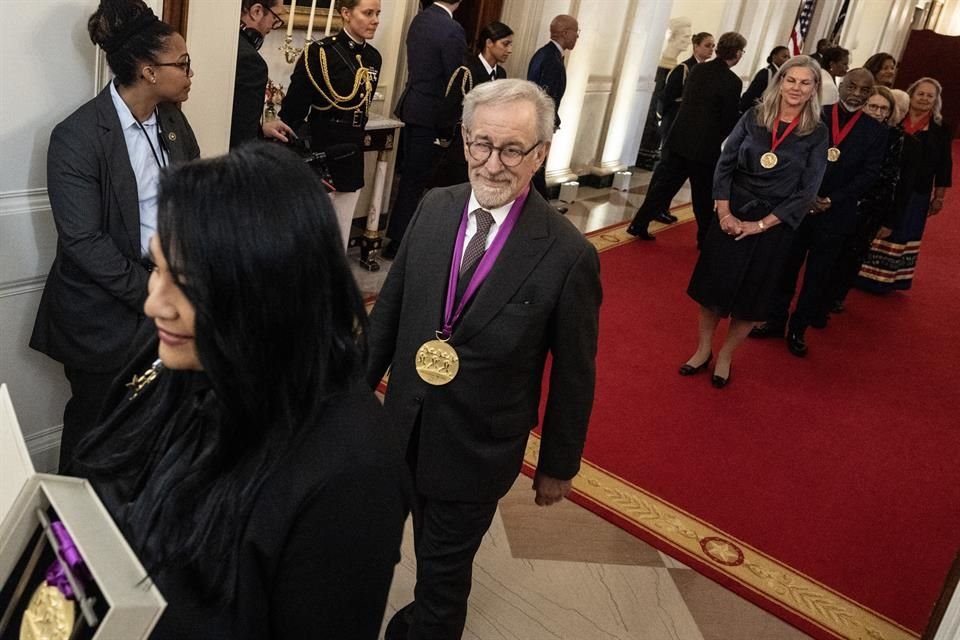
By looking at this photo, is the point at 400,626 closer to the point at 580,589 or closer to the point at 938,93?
the point at 580,589

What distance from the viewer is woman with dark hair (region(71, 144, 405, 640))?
3.50 ft

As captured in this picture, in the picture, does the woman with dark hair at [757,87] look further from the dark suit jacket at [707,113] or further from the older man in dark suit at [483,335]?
the older man in dark suit at [483,335]

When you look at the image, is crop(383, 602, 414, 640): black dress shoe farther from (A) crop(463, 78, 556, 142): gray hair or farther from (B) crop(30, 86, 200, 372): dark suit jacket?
(A) crop(463, 78, 556, 142): gray hair

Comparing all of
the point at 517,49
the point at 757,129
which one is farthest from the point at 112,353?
the point at 517,49

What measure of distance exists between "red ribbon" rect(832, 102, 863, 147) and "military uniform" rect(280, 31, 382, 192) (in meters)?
2.61

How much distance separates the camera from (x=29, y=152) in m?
2.64

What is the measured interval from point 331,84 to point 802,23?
10264 millimetres

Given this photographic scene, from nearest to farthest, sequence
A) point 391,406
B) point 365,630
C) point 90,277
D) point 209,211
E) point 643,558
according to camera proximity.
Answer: point 209,211 → point 365,630 → point 391,406 → point 90,277 → point 643,558

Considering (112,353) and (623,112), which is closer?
(112,353)

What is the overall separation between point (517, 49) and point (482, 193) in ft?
17.1

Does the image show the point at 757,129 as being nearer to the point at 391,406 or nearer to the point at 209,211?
the point at 391,406

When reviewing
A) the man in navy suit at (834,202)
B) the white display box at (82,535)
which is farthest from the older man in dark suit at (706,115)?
the white display box at (82,535)

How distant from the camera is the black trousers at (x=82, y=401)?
280 centimetres

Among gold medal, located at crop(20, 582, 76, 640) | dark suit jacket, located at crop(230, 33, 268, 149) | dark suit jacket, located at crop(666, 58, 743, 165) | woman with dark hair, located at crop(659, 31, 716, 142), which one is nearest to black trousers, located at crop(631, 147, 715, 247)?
dark suit jacket, located at crop(666, 58, 743, 165)
